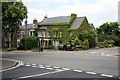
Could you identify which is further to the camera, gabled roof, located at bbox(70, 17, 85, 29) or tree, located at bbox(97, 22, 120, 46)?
tree, located at bbox(97, 22, 120, 46)

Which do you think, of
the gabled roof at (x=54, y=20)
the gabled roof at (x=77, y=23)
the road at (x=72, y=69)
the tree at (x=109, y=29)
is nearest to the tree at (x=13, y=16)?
the road at (x=72, y=69)

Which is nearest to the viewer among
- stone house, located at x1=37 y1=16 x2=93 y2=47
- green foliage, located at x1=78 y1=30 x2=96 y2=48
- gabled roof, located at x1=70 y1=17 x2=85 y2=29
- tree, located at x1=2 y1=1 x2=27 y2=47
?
tree, located at x1=2 y1=1 x2=27 y2=47

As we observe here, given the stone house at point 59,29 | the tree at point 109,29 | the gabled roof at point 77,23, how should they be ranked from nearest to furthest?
1. the stone house at point 59,29
2. the gabled roof at point 77,23
3. the tree at point 109,29

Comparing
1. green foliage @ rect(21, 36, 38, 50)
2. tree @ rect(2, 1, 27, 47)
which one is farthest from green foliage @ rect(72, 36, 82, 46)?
tree @ rect(2, 1, 27, 47)

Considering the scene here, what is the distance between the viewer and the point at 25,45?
2254 inches

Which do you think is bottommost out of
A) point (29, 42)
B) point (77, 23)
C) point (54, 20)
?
point (29, 42)

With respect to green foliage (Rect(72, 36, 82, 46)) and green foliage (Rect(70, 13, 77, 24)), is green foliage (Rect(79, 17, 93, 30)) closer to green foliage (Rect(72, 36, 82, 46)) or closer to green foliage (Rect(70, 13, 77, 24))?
green foliage (Rect(70, 13, 77, 24))

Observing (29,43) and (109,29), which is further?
(109,29)

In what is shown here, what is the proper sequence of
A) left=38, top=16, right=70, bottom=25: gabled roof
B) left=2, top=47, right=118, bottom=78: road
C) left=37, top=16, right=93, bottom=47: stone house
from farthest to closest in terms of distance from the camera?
left=38, top=16, right=70, bottom=25: gabled roof → left=37, top=16, right=93, bottom=47: stone house → left=2, top=47, right=118, bottom=78: road

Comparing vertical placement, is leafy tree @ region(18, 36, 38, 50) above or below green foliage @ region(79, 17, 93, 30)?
below

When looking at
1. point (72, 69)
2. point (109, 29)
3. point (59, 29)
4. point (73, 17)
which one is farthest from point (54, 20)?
point (72, 69)

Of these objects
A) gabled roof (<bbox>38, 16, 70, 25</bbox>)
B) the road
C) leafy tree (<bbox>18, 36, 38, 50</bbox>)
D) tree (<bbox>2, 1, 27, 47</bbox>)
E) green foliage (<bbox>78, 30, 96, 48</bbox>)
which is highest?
gabled roof (<bbox>38, 16, 70, 25</bbox>)

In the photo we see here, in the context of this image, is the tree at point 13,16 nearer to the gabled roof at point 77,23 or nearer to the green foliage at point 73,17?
the gabled roof at point 77,23

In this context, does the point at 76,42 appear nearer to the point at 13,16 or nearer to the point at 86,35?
the point at 86,35
